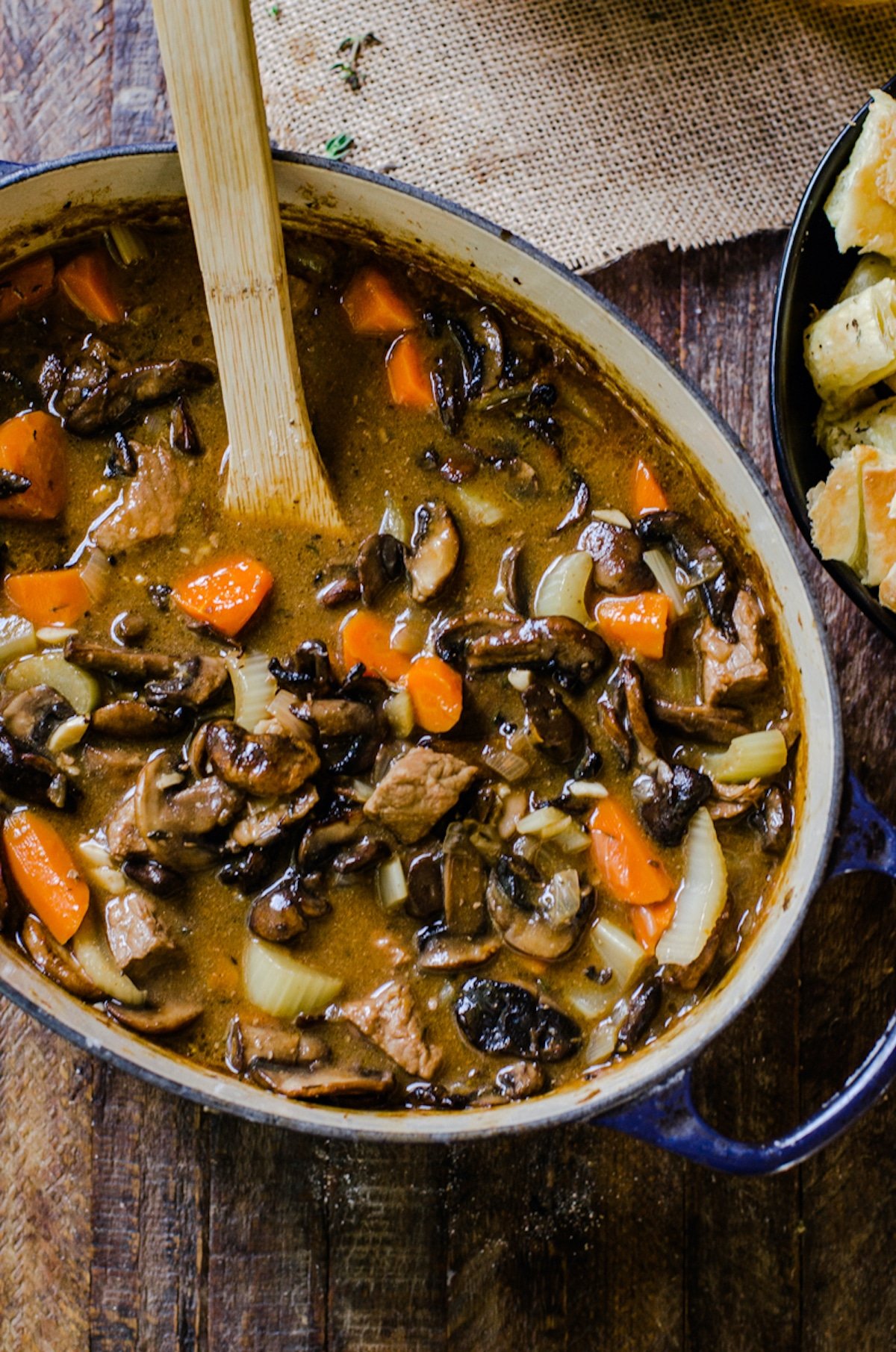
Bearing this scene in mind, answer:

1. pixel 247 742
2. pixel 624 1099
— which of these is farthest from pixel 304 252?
pixel 624 1099

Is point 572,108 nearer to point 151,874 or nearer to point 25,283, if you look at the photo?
point 25,283

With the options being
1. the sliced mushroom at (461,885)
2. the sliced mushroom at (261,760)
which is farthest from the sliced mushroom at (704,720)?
the sliced mushroom at (261,760)

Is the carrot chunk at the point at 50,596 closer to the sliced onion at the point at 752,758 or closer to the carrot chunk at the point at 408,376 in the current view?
the carrot chunk at the point at 408,376

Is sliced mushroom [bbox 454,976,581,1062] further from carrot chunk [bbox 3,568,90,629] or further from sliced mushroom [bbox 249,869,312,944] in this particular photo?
carrot chunk [bbox 3,568,90,629]

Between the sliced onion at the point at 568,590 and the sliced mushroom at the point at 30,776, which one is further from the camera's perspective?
the sliced onion at the point at 568,590

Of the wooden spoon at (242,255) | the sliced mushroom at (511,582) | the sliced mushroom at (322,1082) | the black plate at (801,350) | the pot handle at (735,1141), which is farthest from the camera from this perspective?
the sliced mushroom at (511,582)

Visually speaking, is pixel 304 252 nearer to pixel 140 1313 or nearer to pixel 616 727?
pixel 616 727

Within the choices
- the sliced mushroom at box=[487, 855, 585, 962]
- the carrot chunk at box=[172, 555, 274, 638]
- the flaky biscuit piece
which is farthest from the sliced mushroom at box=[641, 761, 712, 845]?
the flaky biscuit piece
